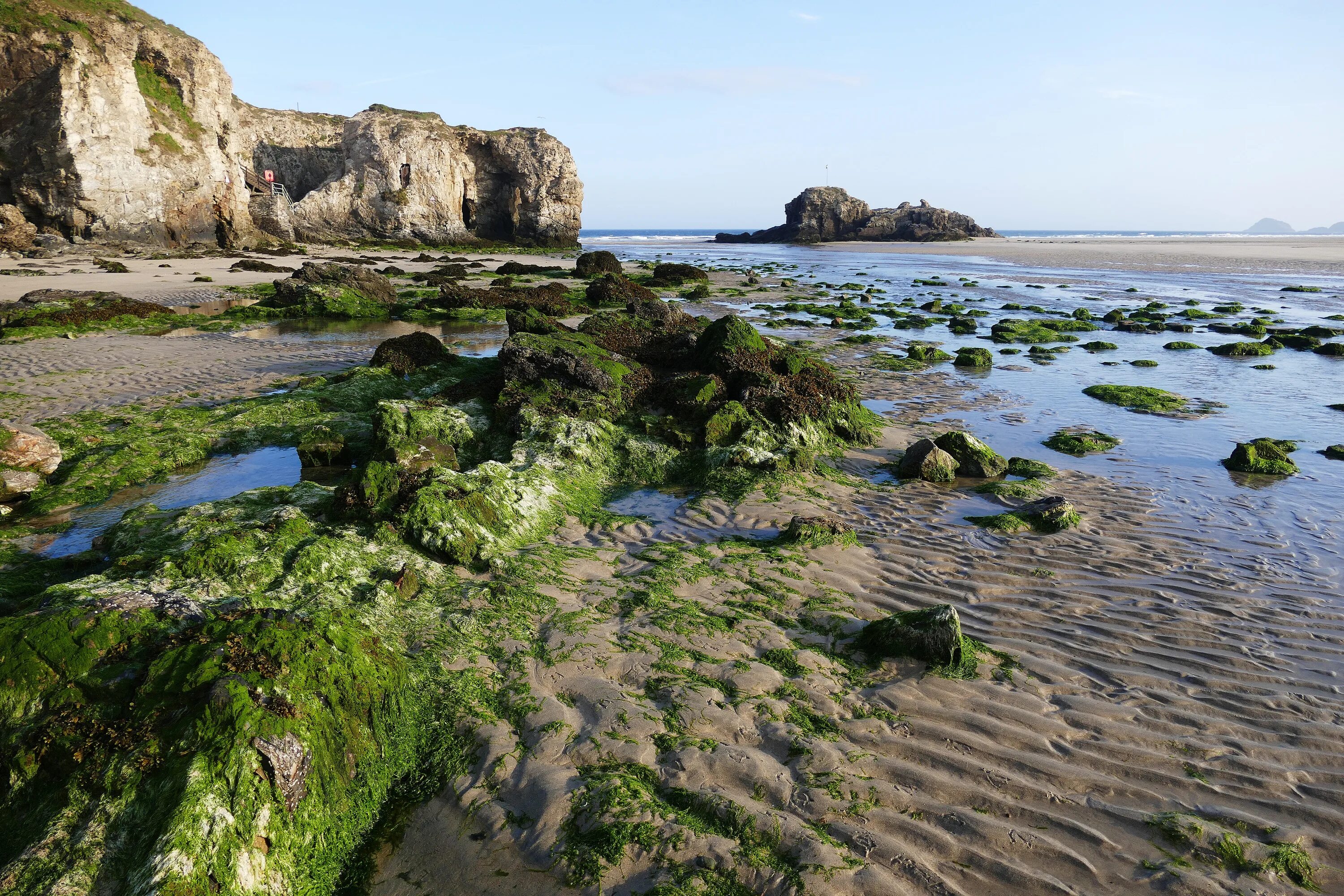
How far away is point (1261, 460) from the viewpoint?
959 cm

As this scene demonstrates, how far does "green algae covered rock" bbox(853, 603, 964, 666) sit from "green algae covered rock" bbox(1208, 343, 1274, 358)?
18228mm

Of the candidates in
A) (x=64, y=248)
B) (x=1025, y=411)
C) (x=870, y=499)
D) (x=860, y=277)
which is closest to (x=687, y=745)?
(x=870, y=499)

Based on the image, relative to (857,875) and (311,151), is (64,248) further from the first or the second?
(857,875)

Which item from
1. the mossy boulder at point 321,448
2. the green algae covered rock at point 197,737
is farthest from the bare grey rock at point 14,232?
the green algae covered rock at point 197,737

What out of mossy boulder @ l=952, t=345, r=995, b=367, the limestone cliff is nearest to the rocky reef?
mossy boulder @ l=952, t=345, r=995, b=367

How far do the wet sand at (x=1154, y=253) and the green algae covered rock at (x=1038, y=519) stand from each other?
48.2 m

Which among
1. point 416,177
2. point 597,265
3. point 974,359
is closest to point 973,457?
point 974,359

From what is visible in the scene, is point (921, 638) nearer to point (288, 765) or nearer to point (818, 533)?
point (818, 533)

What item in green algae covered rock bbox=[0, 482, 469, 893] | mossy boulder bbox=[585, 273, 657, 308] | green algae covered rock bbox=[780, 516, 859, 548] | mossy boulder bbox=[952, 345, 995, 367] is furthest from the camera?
mossy boulder bbox=[585, 273, 657, 308]

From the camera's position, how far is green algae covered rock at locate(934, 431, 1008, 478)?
9352 millimetres

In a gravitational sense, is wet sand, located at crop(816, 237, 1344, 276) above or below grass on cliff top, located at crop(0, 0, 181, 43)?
below

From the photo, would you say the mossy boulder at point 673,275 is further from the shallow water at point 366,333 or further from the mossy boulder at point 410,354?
the mossy boulder at point 410,354

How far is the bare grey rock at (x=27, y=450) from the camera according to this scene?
26.2ft

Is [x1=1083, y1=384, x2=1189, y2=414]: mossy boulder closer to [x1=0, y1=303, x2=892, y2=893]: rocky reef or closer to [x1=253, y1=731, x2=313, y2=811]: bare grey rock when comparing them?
[x1=0, y1=303, x2=892, y2=893]: rocky reef
